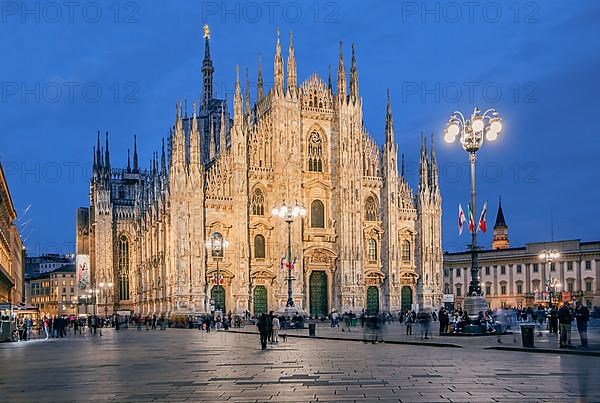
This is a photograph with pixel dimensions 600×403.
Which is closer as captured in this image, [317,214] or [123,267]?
[317,214]

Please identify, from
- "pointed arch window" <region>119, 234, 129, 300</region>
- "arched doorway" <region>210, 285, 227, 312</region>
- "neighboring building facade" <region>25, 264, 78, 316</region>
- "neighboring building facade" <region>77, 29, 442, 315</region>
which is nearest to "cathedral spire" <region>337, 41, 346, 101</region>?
"neighboring building facade" <region>77, 29, 442, 315</region>

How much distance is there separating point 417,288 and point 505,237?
2471 inches

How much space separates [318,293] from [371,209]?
9.65 metres

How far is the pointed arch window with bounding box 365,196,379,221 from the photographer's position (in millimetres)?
74062

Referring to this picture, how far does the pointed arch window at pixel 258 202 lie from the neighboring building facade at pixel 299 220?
0.11 metres

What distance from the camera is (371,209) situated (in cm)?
7425

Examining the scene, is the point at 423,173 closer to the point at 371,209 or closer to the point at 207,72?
the point at 371,209

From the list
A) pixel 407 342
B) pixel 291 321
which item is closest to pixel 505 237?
pixel 291 321

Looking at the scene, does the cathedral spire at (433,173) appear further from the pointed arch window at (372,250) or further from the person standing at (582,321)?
the person standing at (582,321)

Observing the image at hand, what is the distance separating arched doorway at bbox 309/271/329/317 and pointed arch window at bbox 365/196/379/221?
7.25m

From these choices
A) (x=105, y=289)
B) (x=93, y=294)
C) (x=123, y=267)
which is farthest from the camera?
(x=123, y=267)

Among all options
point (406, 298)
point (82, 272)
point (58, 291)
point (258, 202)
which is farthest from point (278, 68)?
point (58, 291)

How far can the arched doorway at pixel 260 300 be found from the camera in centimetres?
6862

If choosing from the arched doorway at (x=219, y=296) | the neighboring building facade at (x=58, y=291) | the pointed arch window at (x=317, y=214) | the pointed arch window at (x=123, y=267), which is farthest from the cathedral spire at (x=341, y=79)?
the neighboring building facade at (x=58, y=291)
